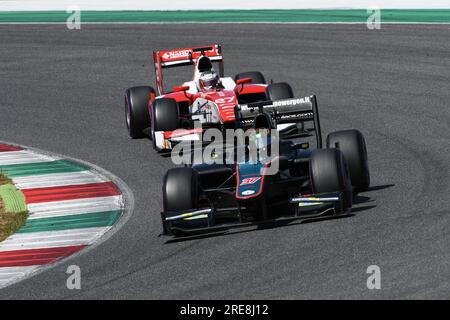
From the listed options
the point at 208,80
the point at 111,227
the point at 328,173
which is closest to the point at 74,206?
the point at 111,227

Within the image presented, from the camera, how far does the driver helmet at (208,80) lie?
58.4 feet

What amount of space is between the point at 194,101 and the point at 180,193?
5939 mm

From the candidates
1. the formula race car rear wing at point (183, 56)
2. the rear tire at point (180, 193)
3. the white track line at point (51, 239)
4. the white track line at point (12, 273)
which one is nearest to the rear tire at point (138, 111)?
the formula race car rear wing at point (183, 56)

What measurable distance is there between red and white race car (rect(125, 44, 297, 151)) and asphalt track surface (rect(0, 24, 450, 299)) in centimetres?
47

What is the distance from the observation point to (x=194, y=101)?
58.5 ft

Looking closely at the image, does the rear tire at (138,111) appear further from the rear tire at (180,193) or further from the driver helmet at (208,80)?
the rear tire at (180,193)

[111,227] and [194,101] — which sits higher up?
[194,101]

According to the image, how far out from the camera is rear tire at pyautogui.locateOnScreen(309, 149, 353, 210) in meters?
12.0

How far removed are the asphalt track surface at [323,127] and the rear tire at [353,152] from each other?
32 centimetres

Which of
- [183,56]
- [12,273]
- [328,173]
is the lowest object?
[12,273]

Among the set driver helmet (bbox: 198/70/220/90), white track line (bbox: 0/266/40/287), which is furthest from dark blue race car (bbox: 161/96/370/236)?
driver helmet (bbox: 198/70/220/90)

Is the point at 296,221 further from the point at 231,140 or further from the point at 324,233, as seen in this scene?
the point at 231,140

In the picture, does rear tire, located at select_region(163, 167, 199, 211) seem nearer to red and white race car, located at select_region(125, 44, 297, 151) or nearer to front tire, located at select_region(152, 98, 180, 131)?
red and white race car, located at select_region(125, 44, 297, 151)

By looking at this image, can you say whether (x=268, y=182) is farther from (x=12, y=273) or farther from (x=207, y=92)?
(x=207, y=92)
